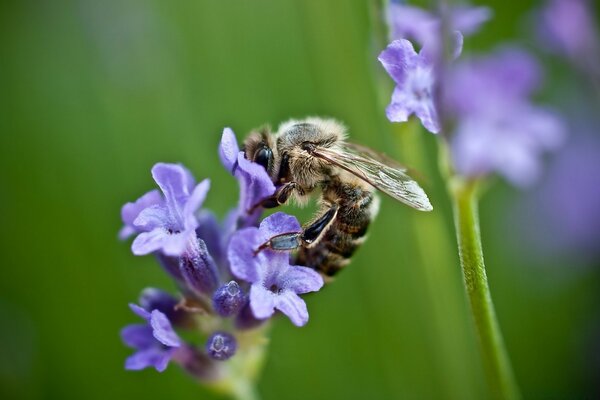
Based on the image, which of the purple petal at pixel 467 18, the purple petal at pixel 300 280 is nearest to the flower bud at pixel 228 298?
the purple petal at pixel 300 280

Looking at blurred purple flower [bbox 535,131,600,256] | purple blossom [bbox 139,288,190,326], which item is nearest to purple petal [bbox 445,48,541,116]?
blurred purple flower [bbox 535,131,600,256]

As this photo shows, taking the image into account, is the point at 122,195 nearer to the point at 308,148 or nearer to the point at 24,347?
the point at 24,347

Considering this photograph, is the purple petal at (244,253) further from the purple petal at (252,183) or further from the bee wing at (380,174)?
the bee wing at (380,174)

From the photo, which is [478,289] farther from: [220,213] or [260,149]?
[220,213]

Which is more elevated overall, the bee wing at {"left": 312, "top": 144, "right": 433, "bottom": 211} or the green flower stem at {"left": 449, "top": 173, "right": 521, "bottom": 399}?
the bee wing at {"left": 312, "top": 144, "right": 433, "bottom": 211}

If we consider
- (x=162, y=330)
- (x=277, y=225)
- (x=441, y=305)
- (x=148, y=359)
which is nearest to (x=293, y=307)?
(x=277, y=225)

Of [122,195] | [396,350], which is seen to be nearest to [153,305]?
[396,350]

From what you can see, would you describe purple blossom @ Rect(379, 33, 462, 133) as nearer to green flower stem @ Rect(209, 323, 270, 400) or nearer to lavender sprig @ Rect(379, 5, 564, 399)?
lavender sprig @ Rect(379, 5, 564, 399)
